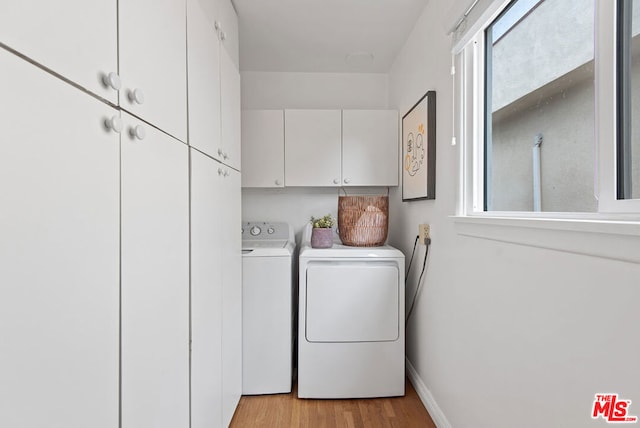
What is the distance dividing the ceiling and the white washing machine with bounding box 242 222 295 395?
1.45 meters

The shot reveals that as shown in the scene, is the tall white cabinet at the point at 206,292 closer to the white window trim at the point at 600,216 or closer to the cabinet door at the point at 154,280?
the cabinet door at the point at 154,280

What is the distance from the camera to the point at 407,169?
7.06 ft

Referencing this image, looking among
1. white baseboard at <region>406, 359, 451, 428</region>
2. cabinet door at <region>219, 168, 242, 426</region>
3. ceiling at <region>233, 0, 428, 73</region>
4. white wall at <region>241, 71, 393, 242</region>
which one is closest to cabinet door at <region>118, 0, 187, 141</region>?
cabinet door at <region>219, 168, 242, 426</region>

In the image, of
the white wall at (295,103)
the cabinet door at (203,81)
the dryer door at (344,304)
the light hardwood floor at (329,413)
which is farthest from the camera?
the white wall at (295,103)

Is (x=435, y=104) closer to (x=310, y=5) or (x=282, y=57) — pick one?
(x=310, y=5)

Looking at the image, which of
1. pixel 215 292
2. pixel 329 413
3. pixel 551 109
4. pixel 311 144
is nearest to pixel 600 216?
pixel 551 109

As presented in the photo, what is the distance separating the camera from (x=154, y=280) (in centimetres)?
85

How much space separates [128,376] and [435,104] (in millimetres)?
1777

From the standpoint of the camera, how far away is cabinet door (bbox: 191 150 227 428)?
113 centimetres

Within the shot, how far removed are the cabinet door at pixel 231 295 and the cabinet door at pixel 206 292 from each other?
7 cm

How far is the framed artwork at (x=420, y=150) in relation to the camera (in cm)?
173

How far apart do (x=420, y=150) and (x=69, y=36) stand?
173 centimetres

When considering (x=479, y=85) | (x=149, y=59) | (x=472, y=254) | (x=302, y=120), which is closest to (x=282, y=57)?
(x=302, y=120)

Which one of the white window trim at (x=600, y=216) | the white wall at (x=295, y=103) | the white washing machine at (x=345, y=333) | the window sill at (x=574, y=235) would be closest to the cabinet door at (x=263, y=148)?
the white wall at (x=295, y=103)
